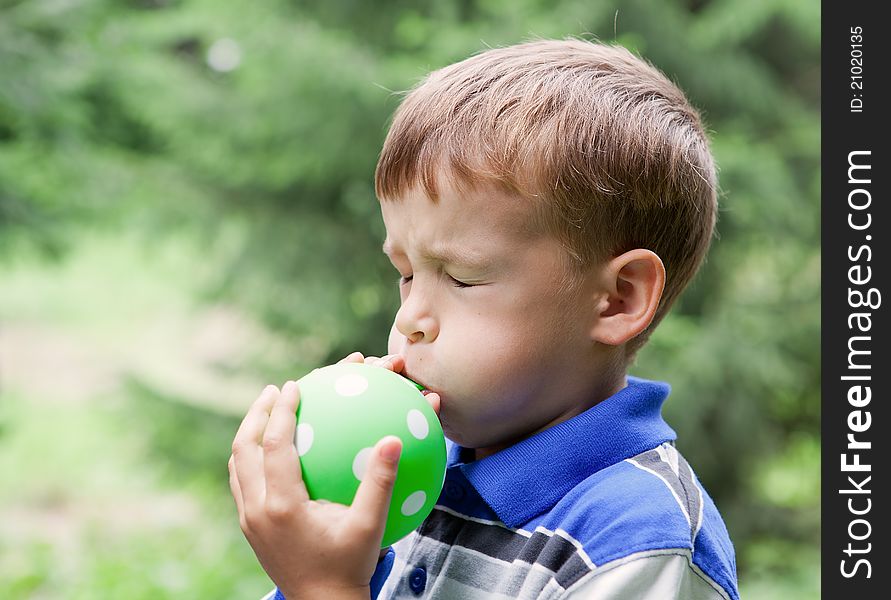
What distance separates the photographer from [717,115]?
5.89 metres

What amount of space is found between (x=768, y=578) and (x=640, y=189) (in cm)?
497

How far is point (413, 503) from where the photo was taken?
5.37 ft

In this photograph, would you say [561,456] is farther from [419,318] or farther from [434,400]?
[419,318]

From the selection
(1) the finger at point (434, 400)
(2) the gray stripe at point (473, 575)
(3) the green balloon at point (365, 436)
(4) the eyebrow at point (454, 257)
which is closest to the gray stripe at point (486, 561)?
(2) the gray stripe at point (473, 575)

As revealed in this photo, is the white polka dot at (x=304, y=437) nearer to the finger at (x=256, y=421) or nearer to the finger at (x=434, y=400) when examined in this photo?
the finger at (x=256, y=421)

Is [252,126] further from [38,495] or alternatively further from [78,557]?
[38,495]

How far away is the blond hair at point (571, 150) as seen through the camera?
1.76 metres

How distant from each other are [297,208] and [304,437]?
4.70 m

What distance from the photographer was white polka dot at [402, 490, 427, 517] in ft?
5.33

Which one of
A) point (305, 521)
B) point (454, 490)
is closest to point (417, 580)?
point (454, 490)

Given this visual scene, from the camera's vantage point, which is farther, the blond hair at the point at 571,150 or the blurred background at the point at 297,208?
the blurred background at the point at 297,208

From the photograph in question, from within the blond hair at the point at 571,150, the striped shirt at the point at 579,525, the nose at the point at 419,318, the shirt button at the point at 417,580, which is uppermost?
the blond hair at the point at 571,150

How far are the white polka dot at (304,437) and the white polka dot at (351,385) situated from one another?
0.27 feet

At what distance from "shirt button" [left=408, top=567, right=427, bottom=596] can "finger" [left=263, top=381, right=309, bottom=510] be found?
1.04 feet
